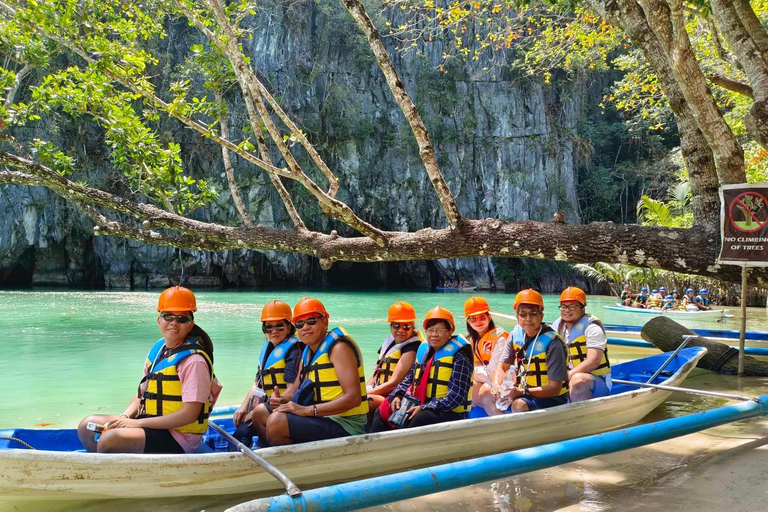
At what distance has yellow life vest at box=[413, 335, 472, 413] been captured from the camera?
413 cm

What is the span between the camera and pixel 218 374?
8.57 meters

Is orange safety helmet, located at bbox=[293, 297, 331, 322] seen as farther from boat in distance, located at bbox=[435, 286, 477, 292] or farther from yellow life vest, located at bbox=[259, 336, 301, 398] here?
boat in distance, located at bbox=[435, 286, 477, 292]

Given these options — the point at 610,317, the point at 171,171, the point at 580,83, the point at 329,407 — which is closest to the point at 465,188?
the point at 580,83

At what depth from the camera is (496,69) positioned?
29.5 meters

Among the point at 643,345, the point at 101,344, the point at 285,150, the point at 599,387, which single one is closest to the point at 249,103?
the point at 285,150

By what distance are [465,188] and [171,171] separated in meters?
24.2

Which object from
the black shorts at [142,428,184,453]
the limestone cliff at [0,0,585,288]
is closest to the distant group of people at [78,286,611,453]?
the black shorts at [142,428,184,453]

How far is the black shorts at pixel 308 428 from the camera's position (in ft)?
11.9

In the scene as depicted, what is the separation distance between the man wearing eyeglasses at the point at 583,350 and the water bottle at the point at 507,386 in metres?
0.71

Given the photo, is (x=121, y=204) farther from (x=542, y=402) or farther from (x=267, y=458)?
(x=542, y=402)

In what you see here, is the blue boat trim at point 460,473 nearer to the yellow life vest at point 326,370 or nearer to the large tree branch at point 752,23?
the yellow life vest at point 326,370

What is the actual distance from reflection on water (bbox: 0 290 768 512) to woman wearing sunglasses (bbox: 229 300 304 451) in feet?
1.67

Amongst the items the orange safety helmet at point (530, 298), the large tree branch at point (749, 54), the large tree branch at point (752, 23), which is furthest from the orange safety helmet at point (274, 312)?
the large tree branch at point (752, 23)

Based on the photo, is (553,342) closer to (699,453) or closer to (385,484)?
(699,453)
